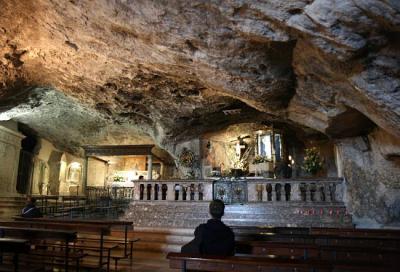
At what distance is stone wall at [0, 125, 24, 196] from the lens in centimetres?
1351

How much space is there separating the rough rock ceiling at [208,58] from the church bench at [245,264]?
9.88 feet

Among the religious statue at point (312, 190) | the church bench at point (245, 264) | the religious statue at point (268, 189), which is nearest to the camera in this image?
the church bench at point (245, 264)

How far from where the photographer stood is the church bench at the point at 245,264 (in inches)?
104

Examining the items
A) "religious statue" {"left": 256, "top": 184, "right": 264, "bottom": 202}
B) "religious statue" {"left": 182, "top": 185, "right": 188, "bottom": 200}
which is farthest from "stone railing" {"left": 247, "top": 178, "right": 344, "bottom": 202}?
"religious statue" {"left": 182, "top": 185, "right": 188, "bottom": 200}

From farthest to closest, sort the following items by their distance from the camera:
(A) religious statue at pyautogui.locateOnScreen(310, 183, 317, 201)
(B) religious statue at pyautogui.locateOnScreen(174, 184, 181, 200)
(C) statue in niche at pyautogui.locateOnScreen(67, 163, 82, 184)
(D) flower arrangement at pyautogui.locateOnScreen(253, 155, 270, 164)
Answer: (C) statue in niche at pyautogui.locateOnScreen(67, 163, 82, 184)
(D) flower arrangement at pyautogui.locateOnScreen(253, 155, 270, 164)
(B) religious statue at pyautogui.locateOnScreen(174, 184, 181, 200)
(A) religious statue at pyautogui.locateOnScreen(310, 183, 317, 201)

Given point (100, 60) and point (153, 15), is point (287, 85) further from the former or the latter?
point (100, 60)

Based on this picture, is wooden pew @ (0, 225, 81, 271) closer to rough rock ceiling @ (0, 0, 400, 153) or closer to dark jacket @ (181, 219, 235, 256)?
dark jacket @ (181, 219, 235, 256)

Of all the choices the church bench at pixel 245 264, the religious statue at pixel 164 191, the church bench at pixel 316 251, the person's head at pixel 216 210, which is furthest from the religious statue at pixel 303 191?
the person's head at pixel 216 210

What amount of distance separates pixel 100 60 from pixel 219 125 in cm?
597

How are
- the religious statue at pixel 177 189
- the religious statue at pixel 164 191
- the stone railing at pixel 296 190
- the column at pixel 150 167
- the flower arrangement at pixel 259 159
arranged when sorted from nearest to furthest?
the stone railing at pixel 296 190, the religious statue at pixel 177 189, the religious statue at pixel 164 191, the flower arrangement at pixel 259 159, the column at pixel 150 167

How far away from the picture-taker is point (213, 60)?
6816 mm

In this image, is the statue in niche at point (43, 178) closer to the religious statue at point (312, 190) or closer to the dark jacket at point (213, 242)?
the religious statue at point (312, 190)

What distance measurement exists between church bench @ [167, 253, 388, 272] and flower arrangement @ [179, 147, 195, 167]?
34.1 ft

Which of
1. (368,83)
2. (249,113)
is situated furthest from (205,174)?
(368,83)
